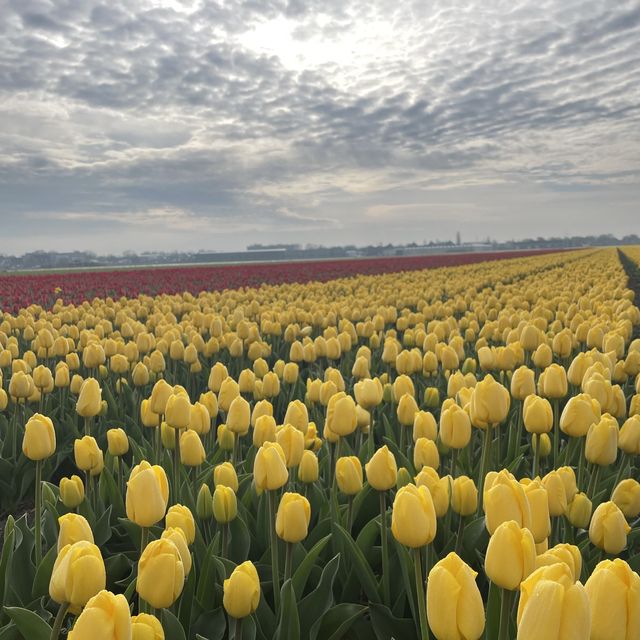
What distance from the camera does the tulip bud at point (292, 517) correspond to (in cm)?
201

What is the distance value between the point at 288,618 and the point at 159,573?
1.96 feet

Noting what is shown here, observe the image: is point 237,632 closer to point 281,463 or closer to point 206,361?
point 281,463

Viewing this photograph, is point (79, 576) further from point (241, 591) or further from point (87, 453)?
point (87, 453)

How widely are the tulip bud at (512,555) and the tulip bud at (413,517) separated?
38 cm

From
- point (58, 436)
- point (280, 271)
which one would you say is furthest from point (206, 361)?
point (280, 271)

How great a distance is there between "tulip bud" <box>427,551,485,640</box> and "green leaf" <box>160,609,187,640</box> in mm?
914

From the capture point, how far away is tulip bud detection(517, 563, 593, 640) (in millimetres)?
1027

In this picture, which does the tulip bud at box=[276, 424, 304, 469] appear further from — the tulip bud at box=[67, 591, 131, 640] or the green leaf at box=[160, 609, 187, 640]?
the tulip bud at box=[67, 591, 131, 640]

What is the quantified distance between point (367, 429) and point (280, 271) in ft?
70.9

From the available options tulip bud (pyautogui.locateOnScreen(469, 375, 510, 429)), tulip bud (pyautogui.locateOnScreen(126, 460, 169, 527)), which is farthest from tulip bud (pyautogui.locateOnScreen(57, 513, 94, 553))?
tulip bud (pyautogui.locateOnScreen(469, 375, 510, 429))

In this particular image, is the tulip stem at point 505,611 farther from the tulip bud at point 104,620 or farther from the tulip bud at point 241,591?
the tulip bud at point 104,620

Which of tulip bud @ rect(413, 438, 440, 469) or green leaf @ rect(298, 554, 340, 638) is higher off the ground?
tulip bud @ rect(413, 438, 440, 469)

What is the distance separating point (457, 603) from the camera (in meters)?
1.32

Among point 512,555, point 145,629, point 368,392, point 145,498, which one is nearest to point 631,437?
point 368,392
